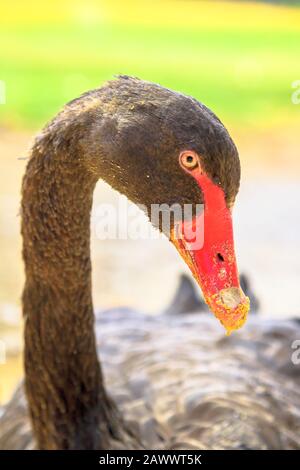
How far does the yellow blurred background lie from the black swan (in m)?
0.91

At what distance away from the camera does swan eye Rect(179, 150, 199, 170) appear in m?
1.15

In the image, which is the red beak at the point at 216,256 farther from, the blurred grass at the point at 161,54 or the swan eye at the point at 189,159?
the blurred grass at the point at 161,54

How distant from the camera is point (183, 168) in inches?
45.9

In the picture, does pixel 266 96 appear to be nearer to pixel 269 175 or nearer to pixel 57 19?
pixel 269 175

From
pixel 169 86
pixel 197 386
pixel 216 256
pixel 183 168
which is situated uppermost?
pixel 169 86

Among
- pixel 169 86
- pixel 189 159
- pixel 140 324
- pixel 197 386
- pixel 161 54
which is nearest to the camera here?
pixel 189 159

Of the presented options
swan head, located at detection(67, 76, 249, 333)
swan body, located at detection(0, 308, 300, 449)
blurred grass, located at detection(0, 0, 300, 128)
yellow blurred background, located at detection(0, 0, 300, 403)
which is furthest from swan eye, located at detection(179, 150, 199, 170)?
blurred grass, located at detection(0, 0, 300, 128)

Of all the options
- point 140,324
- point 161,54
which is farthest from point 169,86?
point 140,324

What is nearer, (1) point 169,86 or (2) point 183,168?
(2) point 183,168

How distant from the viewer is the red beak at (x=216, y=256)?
3.84ft

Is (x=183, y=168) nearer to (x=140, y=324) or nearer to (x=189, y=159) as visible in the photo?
(x=189, y=159)

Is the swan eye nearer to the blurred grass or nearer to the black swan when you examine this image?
the black swan

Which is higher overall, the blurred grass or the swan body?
the blurred grass

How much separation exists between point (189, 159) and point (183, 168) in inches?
0.7
